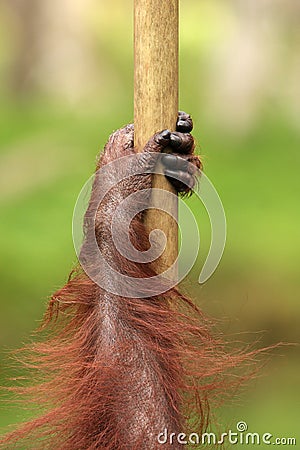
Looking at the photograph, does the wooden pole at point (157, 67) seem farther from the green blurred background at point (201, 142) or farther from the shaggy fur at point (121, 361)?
the green blurred background at point (201, 142)

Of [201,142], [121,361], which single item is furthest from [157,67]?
[201,142]

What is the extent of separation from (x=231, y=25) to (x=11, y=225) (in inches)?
70.3

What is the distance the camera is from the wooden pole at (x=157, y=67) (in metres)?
1.50

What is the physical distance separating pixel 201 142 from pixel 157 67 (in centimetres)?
339

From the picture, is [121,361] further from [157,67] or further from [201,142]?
[201,142]

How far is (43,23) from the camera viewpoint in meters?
5.73

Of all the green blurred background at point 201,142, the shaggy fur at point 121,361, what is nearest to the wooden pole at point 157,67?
the shaggy fur at point 121,361

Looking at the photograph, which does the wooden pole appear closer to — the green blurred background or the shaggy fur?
the shaggy fur

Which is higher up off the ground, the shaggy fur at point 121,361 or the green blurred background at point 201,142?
the green blurred background at point 201,142

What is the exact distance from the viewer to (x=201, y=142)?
4.88m

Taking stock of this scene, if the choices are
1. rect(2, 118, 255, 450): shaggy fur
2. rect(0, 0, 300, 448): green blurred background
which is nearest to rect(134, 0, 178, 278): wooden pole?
rect(2, 118, 255, 450): shaggy fur

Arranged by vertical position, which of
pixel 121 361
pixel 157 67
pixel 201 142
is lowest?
pixel 121 361

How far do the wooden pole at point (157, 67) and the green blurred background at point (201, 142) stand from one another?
5.36 ft

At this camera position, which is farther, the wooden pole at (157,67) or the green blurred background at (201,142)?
the green blurred background at (201,142)
